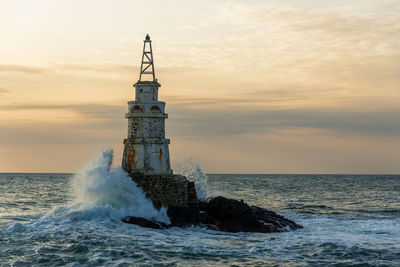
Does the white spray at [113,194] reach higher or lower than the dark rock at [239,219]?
higher

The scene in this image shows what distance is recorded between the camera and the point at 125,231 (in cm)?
2089

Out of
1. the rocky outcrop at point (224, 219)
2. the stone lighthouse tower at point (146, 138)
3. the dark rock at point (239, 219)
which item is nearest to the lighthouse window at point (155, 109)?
the stone lighthouse tower at point (146, 138)

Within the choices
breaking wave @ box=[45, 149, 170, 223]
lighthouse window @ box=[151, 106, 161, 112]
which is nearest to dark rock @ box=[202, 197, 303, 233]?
breaking wave @ box=[45, 149, 170, 223]

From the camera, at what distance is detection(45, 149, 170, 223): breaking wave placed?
917 inches

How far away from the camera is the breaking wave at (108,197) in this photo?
917 inches

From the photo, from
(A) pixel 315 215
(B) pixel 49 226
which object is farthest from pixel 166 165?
(A) pixel 315 215

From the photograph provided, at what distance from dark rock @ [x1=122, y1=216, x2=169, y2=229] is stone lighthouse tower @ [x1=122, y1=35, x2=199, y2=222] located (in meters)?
1.40

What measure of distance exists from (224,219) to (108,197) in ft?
19.4

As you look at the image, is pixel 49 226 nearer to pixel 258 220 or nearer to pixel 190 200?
pixel 190 200

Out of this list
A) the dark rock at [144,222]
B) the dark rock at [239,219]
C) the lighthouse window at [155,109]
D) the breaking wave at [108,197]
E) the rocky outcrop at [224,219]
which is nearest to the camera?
the dark rock at [144,222]

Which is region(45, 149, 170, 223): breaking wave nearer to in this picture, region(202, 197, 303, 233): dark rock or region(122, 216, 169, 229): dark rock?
region(122, 216, 169, 229): dark rock

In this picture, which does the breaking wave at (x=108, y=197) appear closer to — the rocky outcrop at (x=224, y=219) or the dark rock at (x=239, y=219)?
the rocky outcrop at (x=224, y=219)

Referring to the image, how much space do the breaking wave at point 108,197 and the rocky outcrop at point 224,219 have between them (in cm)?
68

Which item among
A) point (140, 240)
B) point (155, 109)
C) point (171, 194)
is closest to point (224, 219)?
point (171, 194)
